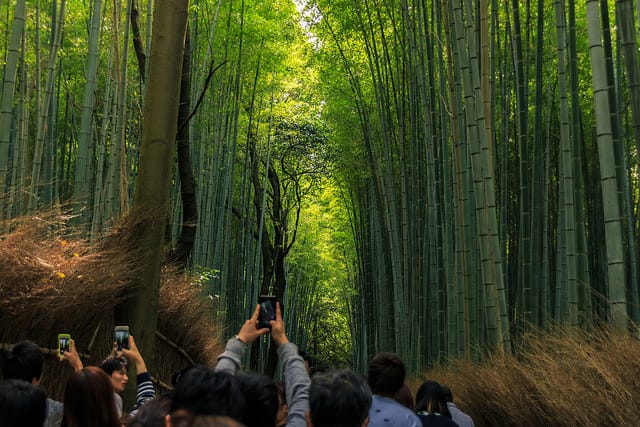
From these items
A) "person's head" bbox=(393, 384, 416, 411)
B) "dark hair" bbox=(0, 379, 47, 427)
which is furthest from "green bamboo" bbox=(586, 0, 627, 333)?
"dark hair" bbox=(0, 379, 47, 427)

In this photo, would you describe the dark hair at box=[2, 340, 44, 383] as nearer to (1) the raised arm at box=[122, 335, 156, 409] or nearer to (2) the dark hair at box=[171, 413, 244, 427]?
(1) the raised arm at box=[122, 335, 156, 409]

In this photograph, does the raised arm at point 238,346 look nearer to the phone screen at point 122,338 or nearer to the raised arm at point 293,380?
the raised arm at point 293,380

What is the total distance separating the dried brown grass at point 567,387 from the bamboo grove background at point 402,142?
1.40ft

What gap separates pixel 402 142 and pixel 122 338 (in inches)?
217

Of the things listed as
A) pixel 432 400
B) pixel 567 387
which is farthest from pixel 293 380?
pixel 567 387

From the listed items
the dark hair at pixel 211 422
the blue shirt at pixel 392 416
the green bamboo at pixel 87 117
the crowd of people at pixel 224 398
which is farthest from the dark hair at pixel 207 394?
the green bamboo at pixel 87 117

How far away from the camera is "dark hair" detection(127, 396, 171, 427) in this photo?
1.51m

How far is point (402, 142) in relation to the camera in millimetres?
7617

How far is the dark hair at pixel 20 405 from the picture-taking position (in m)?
1.48

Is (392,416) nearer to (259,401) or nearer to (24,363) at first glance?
(259,401)

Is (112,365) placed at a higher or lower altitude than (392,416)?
higher

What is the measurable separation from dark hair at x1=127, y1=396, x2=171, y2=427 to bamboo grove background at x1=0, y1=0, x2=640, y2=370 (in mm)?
2196

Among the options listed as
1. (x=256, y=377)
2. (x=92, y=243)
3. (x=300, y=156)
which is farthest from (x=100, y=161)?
(x=300, y=156)

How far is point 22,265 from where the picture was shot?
313 cm
